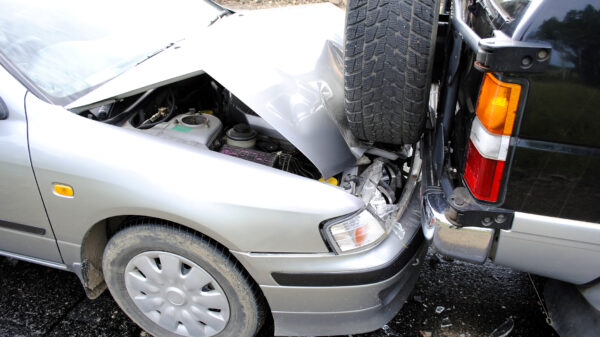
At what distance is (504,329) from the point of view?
2.21 metres

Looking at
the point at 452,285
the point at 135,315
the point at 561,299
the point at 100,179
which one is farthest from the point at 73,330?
the point at 561,299

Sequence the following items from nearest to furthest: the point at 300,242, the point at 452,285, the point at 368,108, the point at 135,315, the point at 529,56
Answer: the point at 529,56 < the point at 300,242 < the point at 368,108 < the point at 135,315 < the point at 452,285

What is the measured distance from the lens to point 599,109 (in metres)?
1.28

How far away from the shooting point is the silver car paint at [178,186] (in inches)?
64.7

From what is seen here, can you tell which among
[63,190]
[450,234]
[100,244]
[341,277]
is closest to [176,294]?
[100,244]

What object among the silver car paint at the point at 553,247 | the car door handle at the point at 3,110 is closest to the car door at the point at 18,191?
the car door handle at the point at 3,110

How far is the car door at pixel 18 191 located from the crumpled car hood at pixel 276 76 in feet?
0.76

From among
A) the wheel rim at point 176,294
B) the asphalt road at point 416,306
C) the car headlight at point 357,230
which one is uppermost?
the car headlight at point 357,230

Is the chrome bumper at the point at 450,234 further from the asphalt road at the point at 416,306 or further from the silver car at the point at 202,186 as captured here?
the asphalt road at the point at 416,306

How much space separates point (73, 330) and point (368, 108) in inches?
70.8

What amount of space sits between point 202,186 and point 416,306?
4.51ft

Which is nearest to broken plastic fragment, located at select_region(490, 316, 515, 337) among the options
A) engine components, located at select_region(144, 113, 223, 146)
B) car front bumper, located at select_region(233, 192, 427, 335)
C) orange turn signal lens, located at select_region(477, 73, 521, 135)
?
car front bumper, located at select_region(233, 192, 427, 335)

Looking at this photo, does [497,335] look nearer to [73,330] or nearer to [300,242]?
[300,242]

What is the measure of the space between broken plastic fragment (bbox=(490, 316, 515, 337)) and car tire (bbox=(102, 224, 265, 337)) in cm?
118
